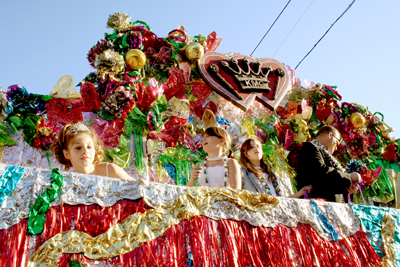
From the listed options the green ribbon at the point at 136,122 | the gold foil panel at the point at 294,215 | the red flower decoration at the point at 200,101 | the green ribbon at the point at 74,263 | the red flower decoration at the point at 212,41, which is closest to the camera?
the green ribbon at the point at 74,263

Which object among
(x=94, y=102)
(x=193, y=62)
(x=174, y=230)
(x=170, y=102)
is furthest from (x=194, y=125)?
(x=174, y=230)

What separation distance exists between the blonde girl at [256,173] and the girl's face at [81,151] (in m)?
1.29

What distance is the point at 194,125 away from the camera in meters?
4.14

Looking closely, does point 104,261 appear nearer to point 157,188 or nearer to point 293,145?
point 157,188

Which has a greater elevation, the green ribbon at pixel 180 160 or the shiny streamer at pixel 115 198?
the green ribbon at pixel 180 160

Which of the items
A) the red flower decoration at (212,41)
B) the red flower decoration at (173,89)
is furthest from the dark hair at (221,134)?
the red flower decoration at (212,41)

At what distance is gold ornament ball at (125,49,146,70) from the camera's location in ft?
13.0

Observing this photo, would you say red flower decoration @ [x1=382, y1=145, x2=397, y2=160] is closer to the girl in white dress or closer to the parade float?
the parade float

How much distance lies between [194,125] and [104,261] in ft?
7.54

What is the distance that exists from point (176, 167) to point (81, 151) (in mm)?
1451

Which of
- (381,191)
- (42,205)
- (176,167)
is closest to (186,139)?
(176,167)

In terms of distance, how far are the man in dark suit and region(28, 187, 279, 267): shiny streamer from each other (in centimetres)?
89

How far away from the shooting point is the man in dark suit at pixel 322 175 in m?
3.26

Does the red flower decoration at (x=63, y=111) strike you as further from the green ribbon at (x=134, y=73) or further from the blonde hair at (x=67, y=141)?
the blonde hair at (x=67, y=141)
